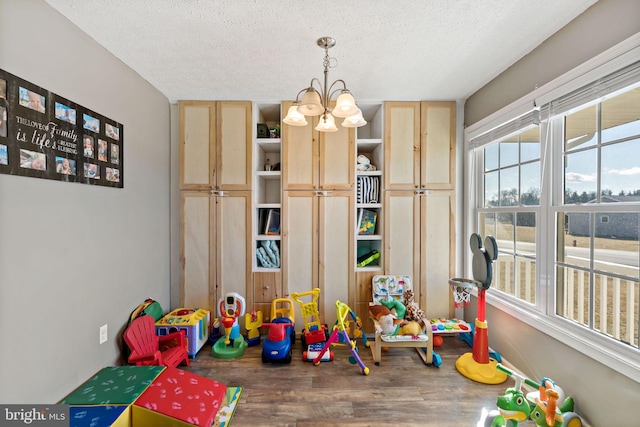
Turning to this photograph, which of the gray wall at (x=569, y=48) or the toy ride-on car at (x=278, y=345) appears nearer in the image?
the gray wall at (x=569, y=48)

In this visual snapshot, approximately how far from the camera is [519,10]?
1.54 m

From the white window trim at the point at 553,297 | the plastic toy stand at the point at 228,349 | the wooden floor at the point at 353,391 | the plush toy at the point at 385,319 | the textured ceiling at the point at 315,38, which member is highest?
the textured ceiling at the point at 315,38

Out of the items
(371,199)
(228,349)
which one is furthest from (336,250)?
(228,349)

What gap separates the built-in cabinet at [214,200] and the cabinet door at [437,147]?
179cm

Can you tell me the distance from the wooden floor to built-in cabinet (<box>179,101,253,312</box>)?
0.67m

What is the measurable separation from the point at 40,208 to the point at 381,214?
8.33 ft

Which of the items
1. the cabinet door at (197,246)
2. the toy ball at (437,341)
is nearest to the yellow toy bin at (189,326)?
the cabinet door at (197,246)

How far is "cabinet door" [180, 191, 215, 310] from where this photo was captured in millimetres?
2770

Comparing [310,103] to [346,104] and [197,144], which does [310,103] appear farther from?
[197,144]

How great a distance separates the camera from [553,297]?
6.03 ft

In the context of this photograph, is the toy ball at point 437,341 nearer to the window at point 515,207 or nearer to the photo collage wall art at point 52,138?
the window at point 515,207

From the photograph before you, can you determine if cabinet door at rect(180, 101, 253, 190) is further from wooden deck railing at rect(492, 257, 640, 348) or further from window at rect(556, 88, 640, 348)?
wooden deck railing at rect(492, 257, 640, 348)

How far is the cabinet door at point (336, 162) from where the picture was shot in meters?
2.76

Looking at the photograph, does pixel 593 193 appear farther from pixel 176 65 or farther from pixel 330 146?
pixel 176 65
